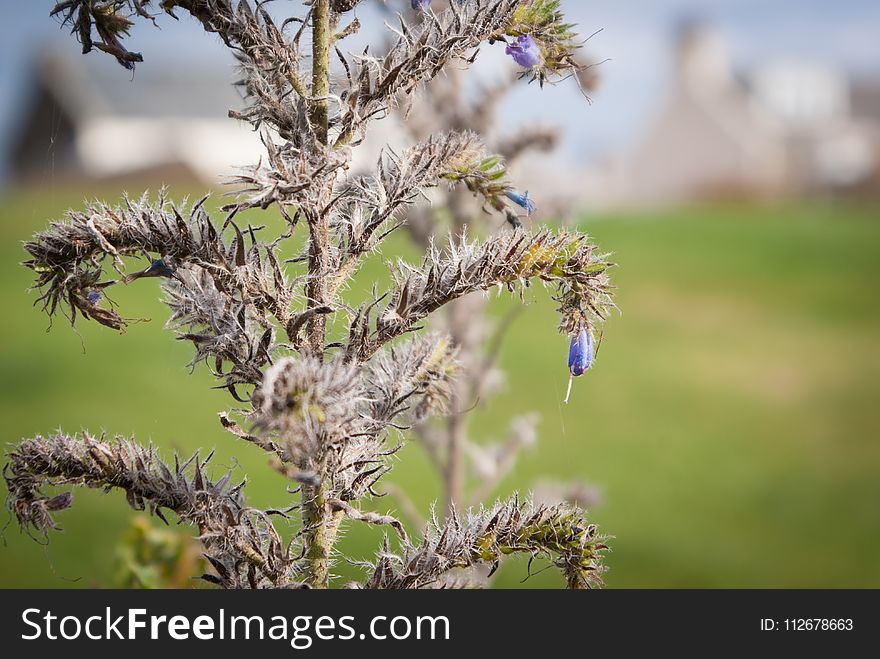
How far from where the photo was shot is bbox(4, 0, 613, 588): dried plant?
7.96 feet

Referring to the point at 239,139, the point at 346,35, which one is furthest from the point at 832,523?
the point at 239,139

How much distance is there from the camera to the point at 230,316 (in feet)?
8.04

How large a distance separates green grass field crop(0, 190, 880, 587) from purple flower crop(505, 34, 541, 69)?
0.64 metres

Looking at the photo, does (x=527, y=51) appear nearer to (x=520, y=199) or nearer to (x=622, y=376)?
(x=520, y=199)

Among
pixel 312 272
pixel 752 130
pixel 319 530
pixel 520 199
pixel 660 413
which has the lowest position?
pixel 319 530

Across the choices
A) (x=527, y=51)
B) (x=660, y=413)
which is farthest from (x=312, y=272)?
(x=660, y=413)

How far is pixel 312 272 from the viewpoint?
2.52m

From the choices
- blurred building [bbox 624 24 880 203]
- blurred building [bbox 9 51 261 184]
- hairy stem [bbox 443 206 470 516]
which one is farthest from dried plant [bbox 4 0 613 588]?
blurred building [bbox 624 24 880 203]

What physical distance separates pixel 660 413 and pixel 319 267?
1895cm

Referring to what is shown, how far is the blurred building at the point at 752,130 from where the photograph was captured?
215 feet

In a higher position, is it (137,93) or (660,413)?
(137,93)
